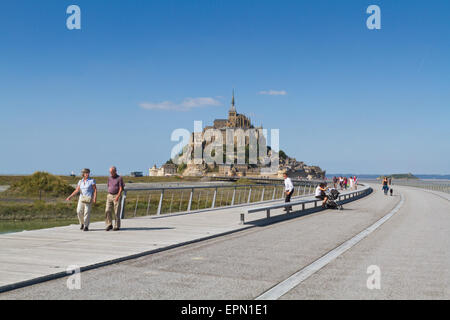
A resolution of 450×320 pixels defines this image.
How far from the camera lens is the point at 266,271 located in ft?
25.7

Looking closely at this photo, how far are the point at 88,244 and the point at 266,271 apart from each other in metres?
4.54

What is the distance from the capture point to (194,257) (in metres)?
9.18

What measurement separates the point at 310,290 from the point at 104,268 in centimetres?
353

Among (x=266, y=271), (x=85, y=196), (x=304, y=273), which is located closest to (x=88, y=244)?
(x=85, y=196)

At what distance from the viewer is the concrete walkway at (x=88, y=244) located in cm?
740

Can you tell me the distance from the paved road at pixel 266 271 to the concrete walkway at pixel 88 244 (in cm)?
33
